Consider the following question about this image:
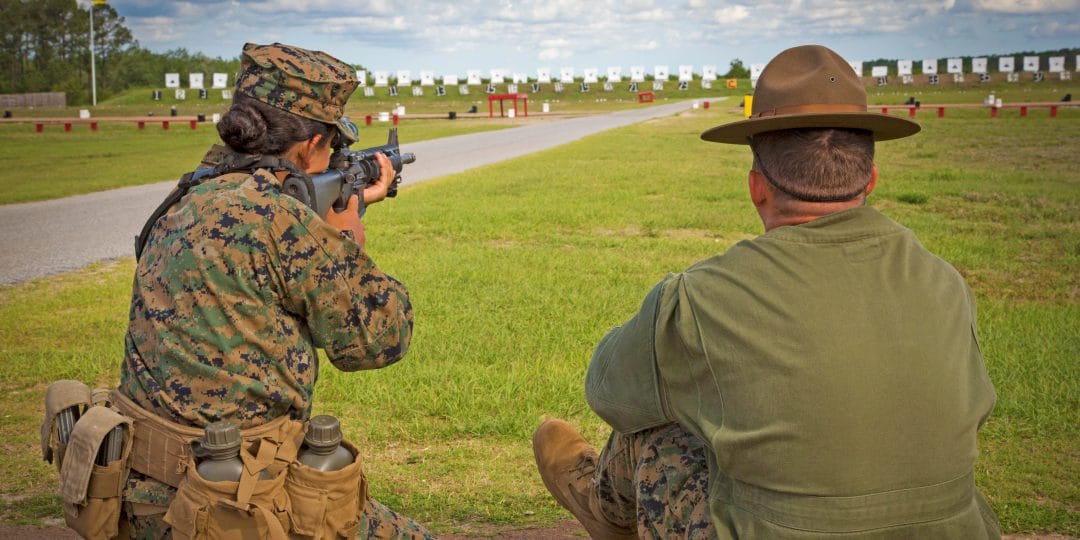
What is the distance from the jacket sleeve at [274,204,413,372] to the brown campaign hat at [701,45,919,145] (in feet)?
3.57

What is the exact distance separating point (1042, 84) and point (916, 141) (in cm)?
6846

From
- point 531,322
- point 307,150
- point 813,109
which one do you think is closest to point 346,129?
point 307,150

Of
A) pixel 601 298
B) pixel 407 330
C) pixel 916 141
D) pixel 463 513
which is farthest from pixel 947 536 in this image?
pixel 916 141

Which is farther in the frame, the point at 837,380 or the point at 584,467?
the point at 584,467

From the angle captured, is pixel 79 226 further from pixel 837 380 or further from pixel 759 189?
pixel 837 380

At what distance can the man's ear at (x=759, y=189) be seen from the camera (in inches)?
97.0

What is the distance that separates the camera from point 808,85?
2492mm

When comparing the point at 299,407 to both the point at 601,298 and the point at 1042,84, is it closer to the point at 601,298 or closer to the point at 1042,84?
the point at 601,298

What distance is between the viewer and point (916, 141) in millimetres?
25672

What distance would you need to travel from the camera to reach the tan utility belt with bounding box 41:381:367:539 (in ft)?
8.58

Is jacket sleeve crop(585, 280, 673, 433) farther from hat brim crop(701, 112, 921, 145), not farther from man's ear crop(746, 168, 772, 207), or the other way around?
hat brim crop(701, 112, 921, 145)

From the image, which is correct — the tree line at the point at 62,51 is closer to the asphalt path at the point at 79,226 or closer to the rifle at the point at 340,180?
the asphalt path at the point at 79,226

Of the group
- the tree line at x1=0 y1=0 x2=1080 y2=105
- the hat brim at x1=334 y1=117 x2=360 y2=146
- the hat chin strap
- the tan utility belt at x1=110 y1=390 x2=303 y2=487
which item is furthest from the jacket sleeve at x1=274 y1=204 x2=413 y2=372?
the tree line at x1=0 y1=0 x2=1080 y2=105

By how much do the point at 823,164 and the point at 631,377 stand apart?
0.72 m
